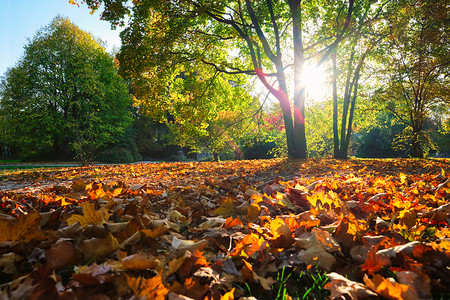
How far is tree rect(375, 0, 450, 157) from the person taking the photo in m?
7.84

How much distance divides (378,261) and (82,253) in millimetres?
1187

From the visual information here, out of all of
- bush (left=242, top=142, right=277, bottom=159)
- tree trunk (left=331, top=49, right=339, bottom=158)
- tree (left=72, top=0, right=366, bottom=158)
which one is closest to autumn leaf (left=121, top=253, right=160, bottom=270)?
tree (left=72, top=0, right=366, bottom=158)

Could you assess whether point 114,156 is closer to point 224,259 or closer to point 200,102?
point 200,102

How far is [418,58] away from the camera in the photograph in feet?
33.7

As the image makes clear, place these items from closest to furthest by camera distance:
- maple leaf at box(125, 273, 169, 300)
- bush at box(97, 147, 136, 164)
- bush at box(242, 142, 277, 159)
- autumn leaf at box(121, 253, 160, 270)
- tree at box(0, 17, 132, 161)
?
1. maple leaf at box(125, 273, 169, 300)
2. autumn leaf at box(121, 253, 160, 270)
3. tree at box(0, 17, 132, 161)
4. bush at box(242, 142, 277, 159)
5. bush at box(97, 147, 136, 164)

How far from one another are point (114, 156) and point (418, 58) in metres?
23.1

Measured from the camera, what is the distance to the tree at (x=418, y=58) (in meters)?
7.84

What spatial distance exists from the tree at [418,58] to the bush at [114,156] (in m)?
21.2

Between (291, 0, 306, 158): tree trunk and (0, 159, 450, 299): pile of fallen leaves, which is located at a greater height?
(291, 0, 306, 158): tree trunk

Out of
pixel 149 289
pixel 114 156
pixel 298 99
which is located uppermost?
pixel 298 99

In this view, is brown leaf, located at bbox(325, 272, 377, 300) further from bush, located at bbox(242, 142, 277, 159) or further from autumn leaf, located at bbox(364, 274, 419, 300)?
bush, located at bbox(242, 142, 277, 159)

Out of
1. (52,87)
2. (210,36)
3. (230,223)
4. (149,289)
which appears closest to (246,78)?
(210,36)

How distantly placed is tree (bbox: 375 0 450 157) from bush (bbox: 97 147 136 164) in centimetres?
2116

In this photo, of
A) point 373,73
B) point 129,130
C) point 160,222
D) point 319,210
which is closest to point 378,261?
point 319,210
